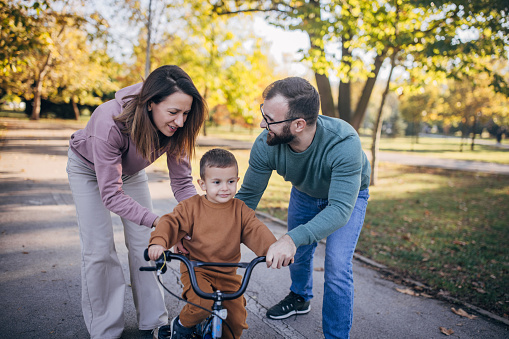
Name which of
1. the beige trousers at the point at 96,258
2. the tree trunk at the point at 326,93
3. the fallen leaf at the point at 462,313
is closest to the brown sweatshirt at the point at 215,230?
the beige trousers at the point at 96,258

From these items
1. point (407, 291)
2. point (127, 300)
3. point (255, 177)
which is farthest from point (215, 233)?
point (407, 291)

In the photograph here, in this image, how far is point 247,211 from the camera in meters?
2.62

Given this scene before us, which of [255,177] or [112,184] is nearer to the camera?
[112,184]

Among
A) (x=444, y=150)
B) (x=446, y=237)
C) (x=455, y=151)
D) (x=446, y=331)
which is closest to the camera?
(x=446, y=331)

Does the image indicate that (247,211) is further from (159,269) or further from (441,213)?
(441,213)

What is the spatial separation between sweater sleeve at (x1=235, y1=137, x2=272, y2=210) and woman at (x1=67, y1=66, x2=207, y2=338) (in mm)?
460

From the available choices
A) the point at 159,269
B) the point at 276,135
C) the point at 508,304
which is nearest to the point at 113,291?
the point at 159,269

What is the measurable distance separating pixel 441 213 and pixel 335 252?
6990 millimetres

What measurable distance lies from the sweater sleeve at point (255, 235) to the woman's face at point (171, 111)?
80cm

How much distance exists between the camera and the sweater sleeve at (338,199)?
2473mm

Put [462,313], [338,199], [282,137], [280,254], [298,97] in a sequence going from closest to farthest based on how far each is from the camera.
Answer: [280,254]
[338,199]
[298,97]
[282,137]
[462,313]

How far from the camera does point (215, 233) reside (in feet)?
8.29

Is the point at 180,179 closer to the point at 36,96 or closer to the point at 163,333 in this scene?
the point at 163,333

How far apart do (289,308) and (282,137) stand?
185 centimetres
